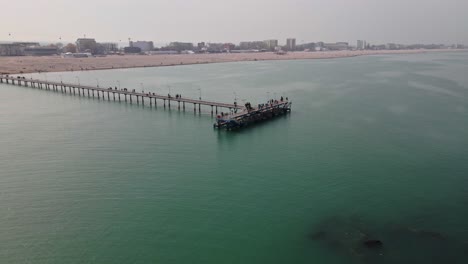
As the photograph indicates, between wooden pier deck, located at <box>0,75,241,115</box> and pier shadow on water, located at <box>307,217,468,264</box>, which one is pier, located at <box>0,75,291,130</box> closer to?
wooden pier deck, located at <box>0,75,241,115</box>

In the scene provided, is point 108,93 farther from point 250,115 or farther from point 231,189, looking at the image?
point 231,189

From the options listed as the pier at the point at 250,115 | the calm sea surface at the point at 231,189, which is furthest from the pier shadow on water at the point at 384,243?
the pier at the point at 250,115

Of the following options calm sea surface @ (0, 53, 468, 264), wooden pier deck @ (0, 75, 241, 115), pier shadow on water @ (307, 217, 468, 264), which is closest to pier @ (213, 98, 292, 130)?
calm sea surface @ (0, 53, 468, 264)

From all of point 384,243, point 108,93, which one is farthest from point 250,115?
point 108,93

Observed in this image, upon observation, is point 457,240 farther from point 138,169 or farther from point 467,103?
point 467,103

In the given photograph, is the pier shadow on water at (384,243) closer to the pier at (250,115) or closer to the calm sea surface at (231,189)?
the calm sea surface at (231,189)
